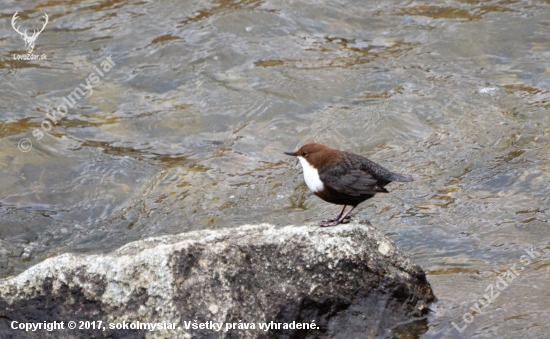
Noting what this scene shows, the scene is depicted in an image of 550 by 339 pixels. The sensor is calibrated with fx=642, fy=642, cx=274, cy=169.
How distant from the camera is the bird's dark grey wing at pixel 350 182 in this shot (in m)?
4.17

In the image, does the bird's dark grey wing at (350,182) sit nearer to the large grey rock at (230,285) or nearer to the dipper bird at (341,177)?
the dipper bird at (341,177)

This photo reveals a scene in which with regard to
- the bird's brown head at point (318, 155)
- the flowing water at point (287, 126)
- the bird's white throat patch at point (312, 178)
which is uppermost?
the bird's brown head at point (318, 155)

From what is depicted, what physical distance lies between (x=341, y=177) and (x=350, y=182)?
2.7 inches

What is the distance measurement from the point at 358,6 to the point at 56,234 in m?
5.63

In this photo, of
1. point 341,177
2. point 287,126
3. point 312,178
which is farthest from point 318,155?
point 287,126

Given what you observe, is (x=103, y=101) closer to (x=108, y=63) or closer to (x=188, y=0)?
(x=108, y=63)

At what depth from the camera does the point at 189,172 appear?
6.39 meters

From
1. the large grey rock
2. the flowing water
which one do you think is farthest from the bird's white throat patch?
the flowing water

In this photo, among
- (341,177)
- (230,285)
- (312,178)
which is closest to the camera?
(230,285)

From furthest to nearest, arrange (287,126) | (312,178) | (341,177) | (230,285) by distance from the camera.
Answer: (287,126)
(312,178)
(341,177)
(230,285)

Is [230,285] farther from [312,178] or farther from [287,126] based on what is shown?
[287,126]

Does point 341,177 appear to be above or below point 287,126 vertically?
above

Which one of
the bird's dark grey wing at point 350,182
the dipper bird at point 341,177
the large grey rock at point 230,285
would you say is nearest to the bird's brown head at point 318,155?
the dipper bird at point 341,177

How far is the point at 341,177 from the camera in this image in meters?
4.21
